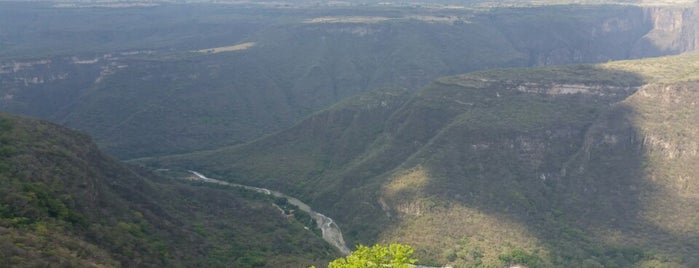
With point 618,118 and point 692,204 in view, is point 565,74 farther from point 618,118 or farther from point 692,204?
point 692,204

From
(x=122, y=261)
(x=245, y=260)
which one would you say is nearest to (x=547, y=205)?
(x=245, y=260)

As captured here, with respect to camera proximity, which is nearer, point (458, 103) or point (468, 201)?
point (468, 201)

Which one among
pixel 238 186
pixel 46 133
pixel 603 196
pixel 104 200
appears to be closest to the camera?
pixel 104 200

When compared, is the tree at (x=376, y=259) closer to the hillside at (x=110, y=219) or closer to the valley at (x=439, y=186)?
the hillside at (x=110, y=219)

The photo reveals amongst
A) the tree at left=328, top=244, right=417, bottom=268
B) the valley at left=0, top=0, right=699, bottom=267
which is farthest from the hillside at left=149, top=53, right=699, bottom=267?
the tree at left=328, top=244, right=417, bottom=268

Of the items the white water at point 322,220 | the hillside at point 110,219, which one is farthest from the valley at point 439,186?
the white water at point 322,220
